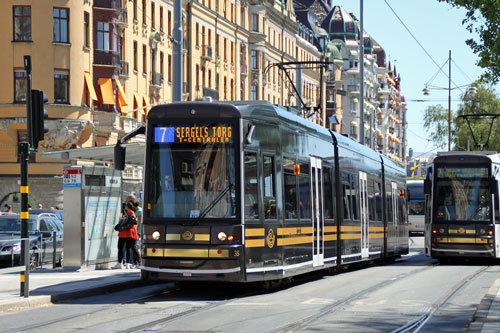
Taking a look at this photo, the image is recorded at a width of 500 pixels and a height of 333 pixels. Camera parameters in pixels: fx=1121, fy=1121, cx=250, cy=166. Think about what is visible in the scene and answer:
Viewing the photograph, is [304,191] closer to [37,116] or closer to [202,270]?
[202,270]

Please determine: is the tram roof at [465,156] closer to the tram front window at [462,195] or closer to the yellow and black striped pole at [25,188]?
the tram front window at [462,195]

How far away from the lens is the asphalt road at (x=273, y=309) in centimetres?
1364

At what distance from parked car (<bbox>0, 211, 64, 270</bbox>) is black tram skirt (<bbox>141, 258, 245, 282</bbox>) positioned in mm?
9680

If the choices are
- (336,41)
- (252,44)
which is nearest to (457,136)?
(252,44)

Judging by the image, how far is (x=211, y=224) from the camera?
57.1ft

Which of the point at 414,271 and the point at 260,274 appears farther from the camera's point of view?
the point at 414,271

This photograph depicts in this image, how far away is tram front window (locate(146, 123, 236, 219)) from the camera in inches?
690

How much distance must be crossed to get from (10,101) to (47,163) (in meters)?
3.51

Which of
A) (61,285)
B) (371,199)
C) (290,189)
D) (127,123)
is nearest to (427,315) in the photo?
(290,189)

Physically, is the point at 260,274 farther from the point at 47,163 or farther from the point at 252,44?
the point at 252,44

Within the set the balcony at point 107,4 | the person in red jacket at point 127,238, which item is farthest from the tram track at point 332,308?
the balcony at point 107,4

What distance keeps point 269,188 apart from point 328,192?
466cm

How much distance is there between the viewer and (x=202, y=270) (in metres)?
17.4

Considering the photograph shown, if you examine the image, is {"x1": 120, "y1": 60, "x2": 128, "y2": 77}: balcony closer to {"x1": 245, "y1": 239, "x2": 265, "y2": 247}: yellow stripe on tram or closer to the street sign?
the street sign
